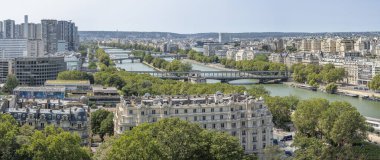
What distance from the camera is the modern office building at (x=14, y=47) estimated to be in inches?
2350

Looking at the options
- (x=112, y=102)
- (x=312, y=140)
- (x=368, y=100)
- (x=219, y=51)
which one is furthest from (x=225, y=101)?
(x=219, y=51)

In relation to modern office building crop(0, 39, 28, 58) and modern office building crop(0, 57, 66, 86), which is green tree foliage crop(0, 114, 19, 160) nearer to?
modern office building crop(0, 57, 66, 86)

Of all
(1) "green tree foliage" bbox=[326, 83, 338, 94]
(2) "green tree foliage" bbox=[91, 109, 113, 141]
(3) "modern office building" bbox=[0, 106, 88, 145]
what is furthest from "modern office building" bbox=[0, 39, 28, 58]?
(3) "modern office building" bbox=[0, 106, 88, 145]

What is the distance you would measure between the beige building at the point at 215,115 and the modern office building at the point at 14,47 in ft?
143

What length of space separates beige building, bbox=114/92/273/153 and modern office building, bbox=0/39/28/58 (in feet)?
143

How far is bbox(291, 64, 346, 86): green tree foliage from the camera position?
4566 centimetres

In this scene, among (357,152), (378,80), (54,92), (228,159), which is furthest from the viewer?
(378,80)

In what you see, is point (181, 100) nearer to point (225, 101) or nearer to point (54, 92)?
point (225, 101)

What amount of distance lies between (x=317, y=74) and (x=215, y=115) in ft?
99.5

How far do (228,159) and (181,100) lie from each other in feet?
16.3

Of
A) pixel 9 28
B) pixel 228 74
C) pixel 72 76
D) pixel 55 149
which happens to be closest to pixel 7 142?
pixel 55 149

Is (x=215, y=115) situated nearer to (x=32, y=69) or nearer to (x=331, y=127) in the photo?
(x=331, y=127)

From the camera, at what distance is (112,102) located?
31266 mm

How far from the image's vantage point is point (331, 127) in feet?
69.5
